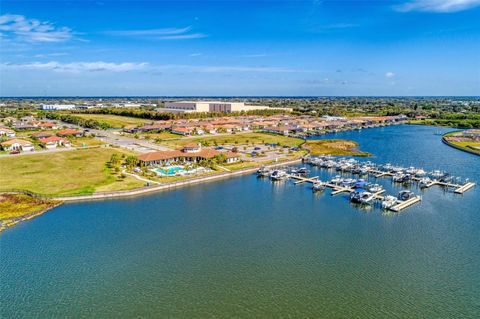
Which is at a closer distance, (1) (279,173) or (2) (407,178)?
(2) (407,178)

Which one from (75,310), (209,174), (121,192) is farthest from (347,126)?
(75,310)

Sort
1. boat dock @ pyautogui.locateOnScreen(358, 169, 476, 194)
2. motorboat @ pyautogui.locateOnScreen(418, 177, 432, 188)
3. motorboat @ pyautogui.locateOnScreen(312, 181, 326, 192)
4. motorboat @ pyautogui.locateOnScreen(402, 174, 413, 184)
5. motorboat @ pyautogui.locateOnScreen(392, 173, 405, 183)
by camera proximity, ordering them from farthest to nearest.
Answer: motorboat @ pyautogui.locateOnScreen(392, 173, 405, 183)
motorboat @ pyautogui.locateOnScreen(402, 174, 413, 184)
motorboat @ pyautogui.locateOnScreen(418, 177, 432, 188)
motorboat @ pyautogui.locateOnScreen(312, 181, 326, 192)
boat dock @ pyautogui.locateOnScreen(358, 169, 476, 194)

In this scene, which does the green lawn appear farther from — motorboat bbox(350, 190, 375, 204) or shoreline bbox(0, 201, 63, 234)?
motorboat bbox(350, 190, 375, 204)

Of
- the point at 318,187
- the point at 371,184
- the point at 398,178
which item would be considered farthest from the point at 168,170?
the point at 398,178

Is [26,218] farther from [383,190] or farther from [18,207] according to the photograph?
[383,190]

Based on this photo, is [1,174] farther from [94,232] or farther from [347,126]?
[347,126]

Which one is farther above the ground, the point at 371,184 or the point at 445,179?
the point at 445,179

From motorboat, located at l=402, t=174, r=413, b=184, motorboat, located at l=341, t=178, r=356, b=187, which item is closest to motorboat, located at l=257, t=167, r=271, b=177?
motorboat, located at l=341, t=178, r=356, b=187
